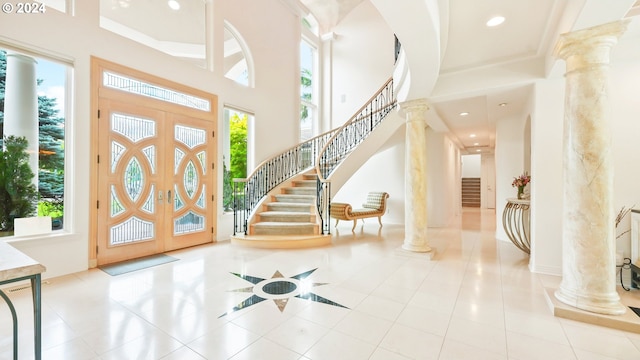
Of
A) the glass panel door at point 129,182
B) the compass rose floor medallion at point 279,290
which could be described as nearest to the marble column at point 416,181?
the compass rose floor medallion at point 279,290

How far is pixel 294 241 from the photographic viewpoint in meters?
5.23

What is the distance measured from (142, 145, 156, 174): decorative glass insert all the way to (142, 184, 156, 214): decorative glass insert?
1.05 feet

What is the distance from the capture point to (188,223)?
17.4ft

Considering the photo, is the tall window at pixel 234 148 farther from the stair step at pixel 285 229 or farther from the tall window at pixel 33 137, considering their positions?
the tall window at pixel 33 137

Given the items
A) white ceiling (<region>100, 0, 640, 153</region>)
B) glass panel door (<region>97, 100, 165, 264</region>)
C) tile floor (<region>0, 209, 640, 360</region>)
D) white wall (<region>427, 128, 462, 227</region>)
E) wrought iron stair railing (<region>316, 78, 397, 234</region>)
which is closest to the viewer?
tile floor (<region>0, 209, 640, 360</region>)

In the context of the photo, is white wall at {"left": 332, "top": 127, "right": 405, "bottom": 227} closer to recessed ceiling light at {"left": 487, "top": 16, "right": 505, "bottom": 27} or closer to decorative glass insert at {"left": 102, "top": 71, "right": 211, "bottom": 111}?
decorative glass insert at {"left": 102, "top": 71, "right": 211, "bottom": 111}

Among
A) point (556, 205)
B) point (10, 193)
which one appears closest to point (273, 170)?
point (10, 193)

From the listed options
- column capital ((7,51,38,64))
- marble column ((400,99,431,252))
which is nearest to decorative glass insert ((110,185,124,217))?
column capital ((7,51,38,64))

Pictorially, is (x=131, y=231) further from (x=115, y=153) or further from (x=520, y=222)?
(x=520, y=222)

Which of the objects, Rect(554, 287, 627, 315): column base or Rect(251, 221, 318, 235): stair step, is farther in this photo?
Rect(251, 221, 318, 235): stair step

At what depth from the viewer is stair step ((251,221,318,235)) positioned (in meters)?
5.60

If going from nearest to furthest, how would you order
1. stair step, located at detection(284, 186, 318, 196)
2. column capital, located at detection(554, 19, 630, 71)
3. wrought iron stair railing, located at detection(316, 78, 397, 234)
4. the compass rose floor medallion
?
column capital, located at detection(554, 19, 630, 71), the compass rose floor medallion, wrought iron stair railing, located at detection(316, 78, 397, 234), stair step, located at detection(284, 186, 318, 196)

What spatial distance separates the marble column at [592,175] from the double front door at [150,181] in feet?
18.3

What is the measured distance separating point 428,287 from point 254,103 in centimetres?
550
